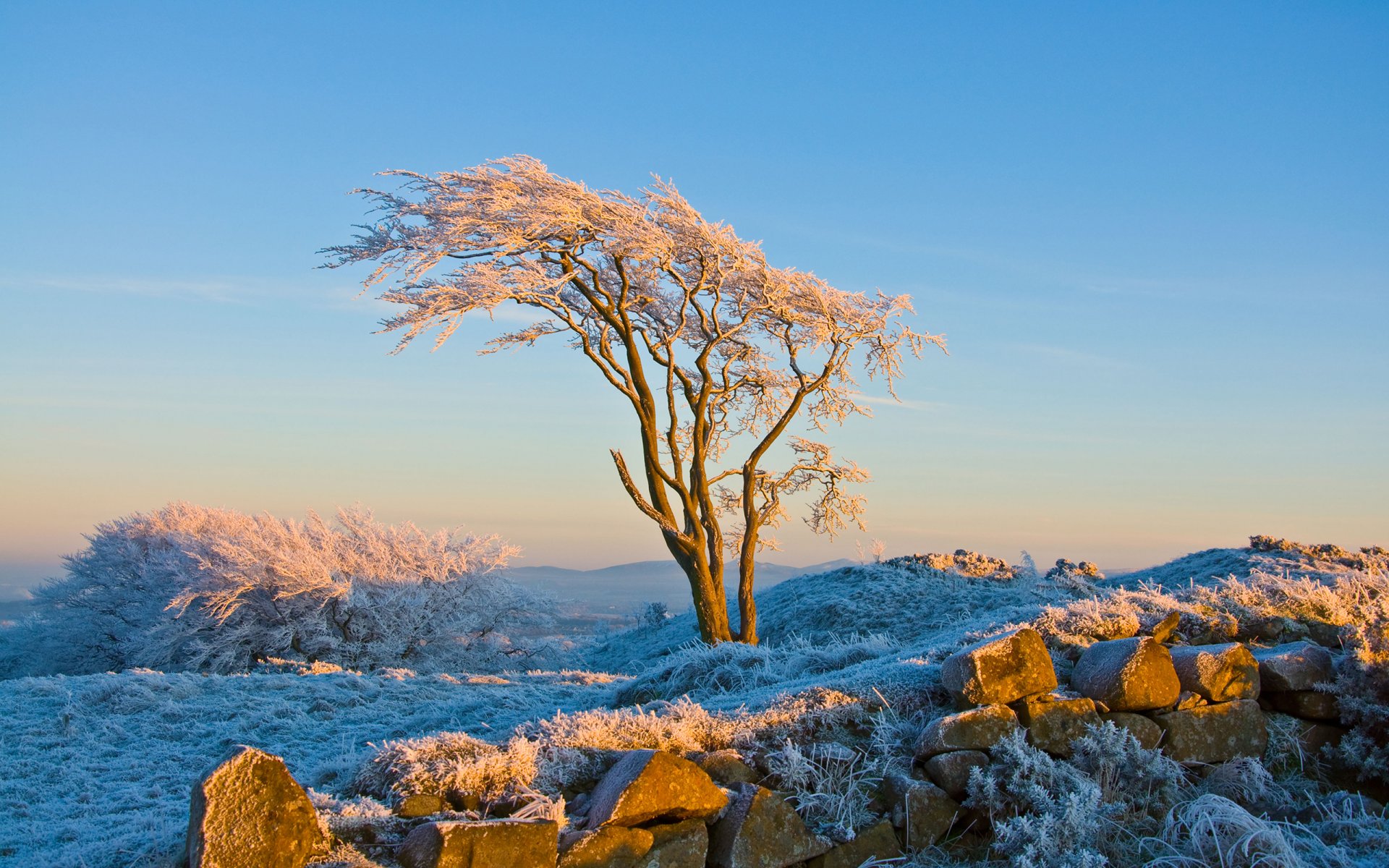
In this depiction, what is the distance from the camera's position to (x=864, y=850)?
456 centimetres

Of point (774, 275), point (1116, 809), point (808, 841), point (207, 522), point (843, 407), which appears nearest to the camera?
point (808, 841)

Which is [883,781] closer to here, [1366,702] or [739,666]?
[739,666]

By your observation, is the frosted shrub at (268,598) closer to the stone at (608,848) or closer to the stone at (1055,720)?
the stone at (608,848)

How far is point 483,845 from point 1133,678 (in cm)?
381

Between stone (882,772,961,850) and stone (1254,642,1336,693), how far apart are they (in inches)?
102

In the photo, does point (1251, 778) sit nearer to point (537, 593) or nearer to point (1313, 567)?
point (1313, 567)

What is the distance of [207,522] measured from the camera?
19.5 metres

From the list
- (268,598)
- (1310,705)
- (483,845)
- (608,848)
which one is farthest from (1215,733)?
(268,598)

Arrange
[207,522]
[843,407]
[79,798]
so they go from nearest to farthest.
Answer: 1. [79,798]
2. [843,407]
3. [207,522]

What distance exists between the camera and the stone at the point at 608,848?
13.1 feet

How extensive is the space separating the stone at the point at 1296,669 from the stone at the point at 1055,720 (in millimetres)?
1531

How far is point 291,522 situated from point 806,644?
44.2ft

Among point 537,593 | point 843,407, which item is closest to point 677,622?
point 537,593

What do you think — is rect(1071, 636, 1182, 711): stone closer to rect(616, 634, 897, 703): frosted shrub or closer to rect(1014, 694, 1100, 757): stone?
rect(1014, 694, 1100, 757): stone
